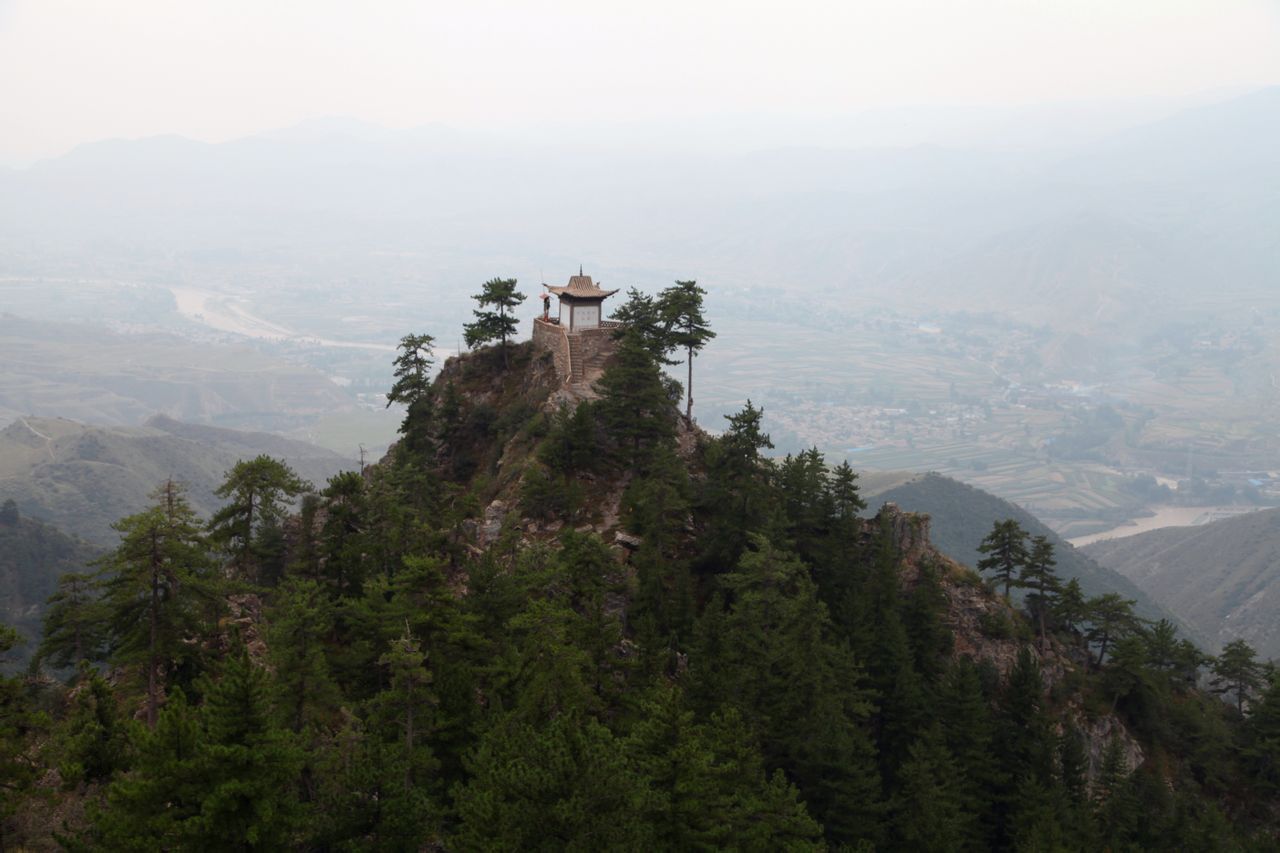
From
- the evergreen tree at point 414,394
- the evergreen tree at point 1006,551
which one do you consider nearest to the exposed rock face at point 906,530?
the evergreen tree at point 1006,551

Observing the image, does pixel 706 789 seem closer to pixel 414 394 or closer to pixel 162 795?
pixel 162 795

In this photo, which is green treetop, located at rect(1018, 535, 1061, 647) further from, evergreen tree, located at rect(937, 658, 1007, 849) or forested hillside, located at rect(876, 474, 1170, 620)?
forested hillside, located at rect(876, 474, 1170, 620)

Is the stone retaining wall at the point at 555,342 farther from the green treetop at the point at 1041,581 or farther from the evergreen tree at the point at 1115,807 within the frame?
the evergreen tree at the point at 1115,807

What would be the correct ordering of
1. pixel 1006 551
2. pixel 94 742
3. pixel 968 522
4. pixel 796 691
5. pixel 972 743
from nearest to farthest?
pixel 94 742 < pixel 796 691 < pixel 972 743 < pixel 1006 551 < pixel 968 522

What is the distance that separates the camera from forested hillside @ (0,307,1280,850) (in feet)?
74.8

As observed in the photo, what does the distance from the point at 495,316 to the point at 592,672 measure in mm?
34599

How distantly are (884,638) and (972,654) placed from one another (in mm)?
11986

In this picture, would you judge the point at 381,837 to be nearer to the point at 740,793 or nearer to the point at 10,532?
the point at 740,793

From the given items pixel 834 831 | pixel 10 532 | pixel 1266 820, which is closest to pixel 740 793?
pixel 834 831

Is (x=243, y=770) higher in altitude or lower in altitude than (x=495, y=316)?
lower

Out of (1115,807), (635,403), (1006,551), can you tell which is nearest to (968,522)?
(1006,551)

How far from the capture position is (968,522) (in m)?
161

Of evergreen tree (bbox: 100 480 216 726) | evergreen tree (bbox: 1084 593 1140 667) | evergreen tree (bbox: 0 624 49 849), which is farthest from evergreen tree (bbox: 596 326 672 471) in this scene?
evergreen tree (bbox: 1084 593 1140 667)

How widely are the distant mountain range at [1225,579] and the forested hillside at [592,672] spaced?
10945 centimetres
